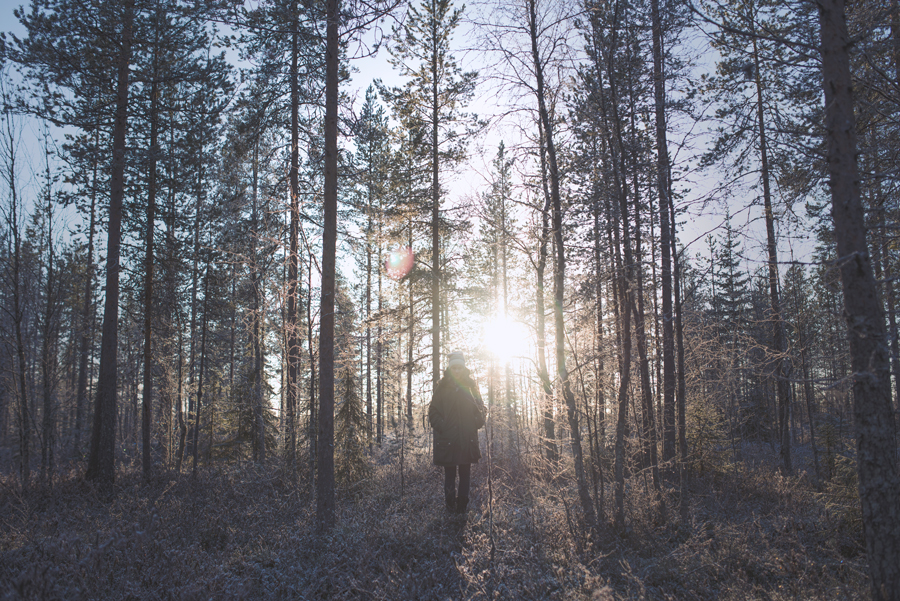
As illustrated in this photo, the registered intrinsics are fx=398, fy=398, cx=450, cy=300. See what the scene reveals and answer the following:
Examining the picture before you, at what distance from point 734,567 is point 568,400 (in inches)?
105

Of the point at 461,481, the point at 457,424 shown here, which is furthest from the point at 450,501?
the point at 457,424

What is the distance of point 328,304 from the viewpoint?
6316 millimetres

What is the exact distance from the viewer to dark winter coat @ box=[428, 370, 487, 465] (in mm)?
6297

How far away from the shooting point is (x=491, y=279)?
2464cm

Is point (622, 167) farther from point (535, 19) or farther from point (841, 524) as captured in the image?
point (841, 524)

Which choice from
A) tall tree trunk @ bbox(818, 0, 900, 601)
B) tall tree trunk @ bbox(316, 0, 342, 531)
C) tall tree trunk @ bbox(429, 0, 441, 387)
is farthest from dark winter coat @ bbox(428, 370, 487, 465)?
tall tree trunk @ bbox(429, 0, 441, 387)

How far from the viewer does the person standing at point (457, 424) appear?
6309 mm

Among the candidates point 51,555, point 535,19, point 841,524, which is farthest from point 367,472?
point 535,19

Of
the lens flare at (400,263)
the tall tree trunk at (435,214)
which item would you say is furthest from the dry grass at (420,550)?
the lens flare at (400,263)

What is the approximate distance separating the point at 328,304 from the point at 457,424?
282 centimetres

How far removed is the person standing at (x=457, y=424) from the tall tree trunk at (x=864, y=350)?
14.1 feet

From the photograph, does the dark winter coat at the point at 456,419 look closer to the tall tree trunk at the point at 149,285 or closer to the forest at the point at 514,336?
the forest at the point at 514,336

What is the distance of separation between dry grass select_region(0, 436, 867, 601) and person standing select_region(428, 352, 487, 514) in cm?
52

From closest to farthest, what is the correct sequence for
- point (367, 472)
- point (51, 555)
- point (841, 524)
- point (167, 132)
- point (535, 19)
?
point (51, 555), point (841, 524), point (535, 19), point (367, 472), point (167, 132)
